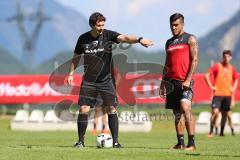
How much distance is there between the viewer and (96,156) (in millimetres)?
11852

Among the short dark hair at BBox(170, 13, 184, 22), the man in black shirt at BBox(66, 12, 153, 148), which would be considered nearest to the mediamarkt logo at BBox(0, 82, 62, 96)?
the man in black shirt at BBox(66, 12, 153, 148)

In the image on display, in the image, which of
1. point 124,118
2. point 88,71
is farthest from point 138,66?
point 88,71

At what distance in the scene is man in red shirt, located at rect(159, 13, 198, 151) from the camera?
14039 millimetres

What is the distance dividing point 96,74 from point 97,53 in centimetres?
42

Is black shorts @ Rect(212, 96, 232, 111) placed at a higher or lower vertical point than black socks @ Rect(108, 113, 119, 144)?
higher

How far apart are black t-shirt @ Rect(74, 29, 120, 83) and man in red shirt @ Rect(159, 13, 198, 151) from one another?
103 centimetres

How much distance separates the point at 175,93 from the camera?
47.1 ft

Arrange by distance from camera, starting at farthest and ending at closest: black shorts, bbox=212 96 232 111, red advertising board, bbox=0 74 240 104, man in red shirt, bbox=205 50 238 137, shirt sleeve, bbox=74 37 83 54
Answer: red advertising board, bbox=0 74 240 104
black shorts, bbox=212 96 232 111
man in red shirt, bbox=205 50 238 137
shirt sleeve, bbox=74 37 83 54

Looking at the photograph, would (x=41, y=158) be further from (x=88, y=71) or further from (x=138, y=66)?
(x=138, y=66)

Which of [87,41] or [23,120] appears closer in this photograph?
[87,41]

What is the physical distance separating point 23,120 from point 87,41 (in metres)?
15.3

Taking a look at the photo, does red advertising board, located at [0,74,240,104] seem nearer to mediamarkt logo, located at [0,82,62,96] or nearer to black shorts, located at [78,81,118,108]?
mediamarkt logo, located at [0,82,62,96]

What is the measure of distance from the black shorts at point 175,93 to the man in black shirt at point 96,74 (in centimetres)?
99

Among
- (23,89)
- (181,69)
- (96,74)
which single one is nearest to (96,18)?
(96,74)
